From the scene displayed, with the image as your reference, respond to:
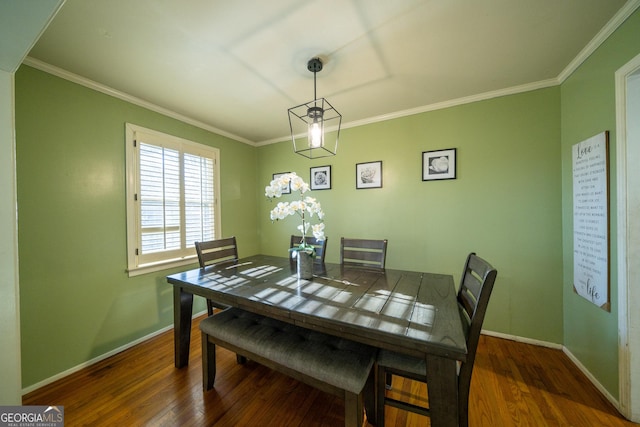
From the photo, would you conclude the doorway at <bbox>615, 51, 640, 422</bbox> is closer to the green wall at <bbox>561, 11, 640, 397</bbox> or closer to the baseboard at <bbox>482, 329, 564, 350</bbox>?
the green wall at <bbox>561, 11, 640, 397</bbox>

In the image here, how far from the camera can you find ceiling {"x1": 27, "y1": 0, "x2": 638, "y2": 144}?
1.27m

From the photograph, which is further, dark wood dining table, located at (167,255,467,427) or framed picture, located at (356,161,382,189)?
framed picture, located at (356,161,382,189)

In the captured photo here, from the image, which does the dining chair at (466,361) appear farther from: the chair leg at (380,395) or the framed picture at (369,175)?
the framed picture at (369,175)

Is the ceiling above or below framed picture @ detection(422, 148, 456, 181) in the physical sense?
above

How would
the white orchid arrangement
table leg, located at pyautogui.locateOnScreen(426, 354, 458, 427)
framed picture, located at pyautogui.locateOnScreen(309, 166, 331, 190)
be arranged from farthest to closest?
1. framed picture, located at pyautogui.locateOnScreen(309, 166, 331, 190)
2. the white orchid arrangement
3. table leg, located at pyautogui.locateOnScreen(426, 354, 458, 427)

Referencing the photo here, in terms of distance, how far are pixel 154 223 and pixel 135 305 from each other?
819 millimetres

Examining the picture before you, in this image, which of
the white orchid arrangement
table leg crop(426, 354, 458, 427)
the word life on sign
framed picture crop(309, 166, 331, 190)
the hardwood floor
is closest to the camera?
table leg crop(426, 354, 458, 427)

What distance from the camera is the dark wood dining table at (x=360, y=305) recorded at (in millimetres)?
933

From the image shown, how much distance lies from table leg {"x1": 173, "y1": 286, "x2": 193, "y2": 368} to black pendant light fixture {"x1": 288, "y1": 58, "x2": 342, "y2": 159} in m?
1.48

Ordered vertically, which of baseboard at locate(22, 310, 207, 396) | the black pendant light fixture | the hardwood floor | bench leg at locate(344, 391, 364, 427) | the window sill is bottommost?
the hardwood floor

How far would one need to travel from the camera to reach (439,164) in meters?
2.41

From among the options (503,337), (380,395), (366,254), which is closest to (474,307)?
(380,395)

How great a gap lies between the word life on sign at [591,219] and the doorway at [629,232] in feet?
0.42

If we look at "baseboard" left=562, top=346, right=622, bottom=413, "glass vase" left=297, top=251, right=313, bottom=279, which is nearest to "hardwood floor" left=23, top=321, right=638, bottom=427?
"baseboard" left=562, top=346, right=622, bottom=413
